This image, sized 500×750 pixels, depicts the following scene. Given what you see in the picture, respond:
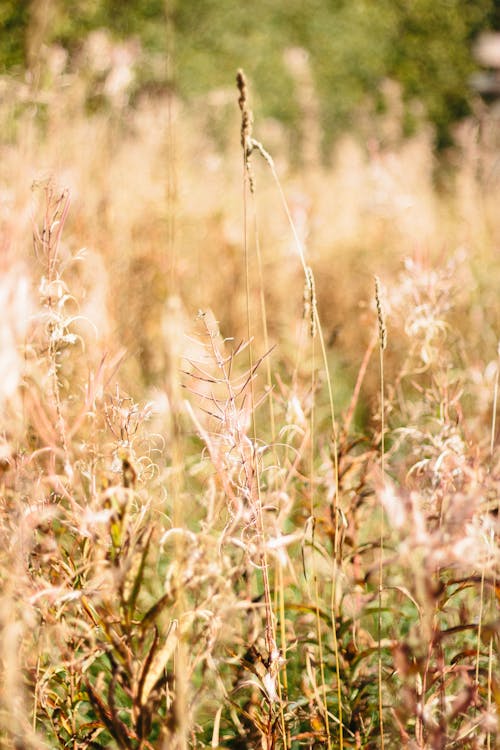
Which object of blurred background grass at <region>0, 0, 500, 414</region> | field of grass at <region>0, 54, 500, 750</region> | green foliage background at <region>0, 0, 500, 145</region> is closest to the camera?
field of grass at <region>0, 54, 500, 750</region>

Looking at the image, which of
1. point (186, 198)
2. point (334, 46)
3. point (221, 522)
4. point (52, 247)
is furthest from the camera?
point (334, 46)

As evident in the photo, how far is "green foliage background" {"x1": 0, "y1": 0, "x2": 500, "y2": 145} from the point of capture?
28.9 ft

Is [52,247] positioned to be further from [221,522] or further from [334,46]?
[334,46]

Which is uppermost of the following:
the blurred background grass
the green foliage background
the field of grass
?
the green foliage background

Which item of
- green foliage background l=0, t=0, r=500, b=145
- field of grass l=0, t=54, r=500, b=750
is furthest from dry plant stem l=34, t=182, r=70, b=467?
green foliage background l=0, t=0, r=500, b=145

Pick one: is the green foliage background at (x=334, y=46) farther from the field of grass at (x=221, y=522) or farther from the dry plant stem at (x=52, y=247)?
the dry plant stem at (x=52, y=247)

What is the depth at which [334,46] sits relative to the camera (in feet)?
34.1

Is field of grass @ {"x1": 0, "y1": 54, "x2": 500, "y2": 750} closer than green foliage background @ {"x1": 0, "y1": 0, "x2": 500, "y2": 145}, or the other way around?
field of grass @ {"x1": 0, "y1": 54, "x2": 500, "y2": 750}

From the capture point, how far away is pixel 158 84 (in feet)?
18.3

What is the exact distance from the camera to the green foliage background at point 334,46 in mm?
8820

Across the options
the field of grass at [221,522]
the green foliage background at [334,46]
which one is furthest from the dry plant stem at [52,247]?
the green foliage background at [334,46]

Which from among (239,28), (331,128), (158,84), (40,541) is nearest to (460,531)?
(40,541)

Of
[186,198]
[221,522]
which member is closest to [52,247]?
[221,522]

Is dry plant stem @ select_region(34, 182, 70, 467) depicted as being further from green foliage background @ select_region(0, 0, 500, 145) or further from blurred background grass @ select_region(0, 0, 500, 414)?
green foliage background @ select_region(0, 0, 500, 145)
